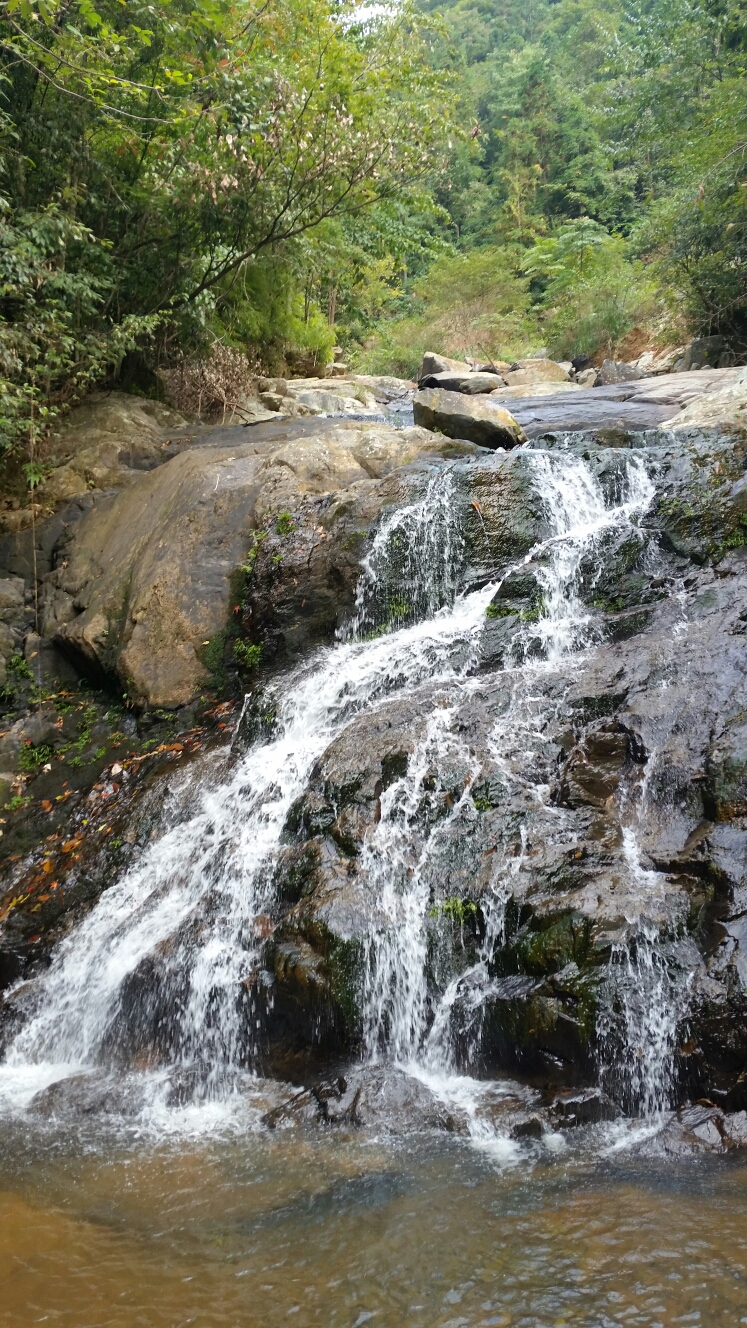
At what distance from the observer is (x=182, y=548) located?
8453mm

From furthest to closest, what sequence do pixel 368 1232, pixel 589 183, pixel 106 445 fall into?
pixel 589 183 → pixel 106 445 → pixel 368 1232

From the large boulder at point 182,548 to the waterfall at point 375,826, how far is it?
91cm

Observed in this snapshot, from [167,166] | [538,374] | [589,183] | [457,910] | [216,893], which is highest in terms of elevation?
[589,183]

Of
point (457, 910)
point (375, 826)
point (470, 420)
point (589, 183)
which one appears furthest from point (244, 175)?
point (589, 183)

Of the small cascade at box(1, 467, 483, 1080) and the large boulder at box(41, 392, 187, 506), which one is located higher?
the large boulder at box(41, 392, 187, 506)

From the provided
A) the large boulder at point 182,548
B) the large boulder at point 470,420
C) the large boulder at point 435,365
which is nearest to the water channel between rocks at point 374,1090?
the large boulder at point 182,548

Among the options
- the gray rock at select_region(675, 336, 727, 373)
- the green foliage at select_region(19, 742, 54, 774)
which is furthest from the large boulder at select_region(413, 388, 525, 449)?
the green foliage at select_region(19, 742, 54, 774)

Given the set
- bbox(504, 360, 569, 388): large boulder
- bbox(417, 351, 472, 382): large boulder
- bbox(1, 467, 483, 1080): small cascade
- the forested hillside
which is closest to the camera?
bbox(1, 467, 483, 1080): small cascade

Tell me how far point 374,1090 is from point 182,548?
5.94 metres

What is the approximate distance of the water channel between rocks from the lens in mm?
2590

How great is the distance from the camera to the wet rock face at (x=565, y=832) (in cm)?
389

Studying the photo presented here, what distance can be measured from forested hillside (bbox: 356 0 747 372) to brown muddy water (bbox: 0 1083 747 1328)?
40.6ft

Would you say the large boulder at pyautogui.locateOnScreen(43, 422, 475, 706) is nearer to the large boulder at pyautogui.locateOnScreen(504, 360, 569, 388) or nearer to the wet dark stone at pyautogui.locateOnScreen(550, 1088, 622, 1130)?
the wet dark stone at pyautogui.locateOnScreen(550, 1088, 622, 1130)

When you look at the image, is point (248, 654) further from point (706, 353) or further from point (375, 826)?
point (706, 353)
